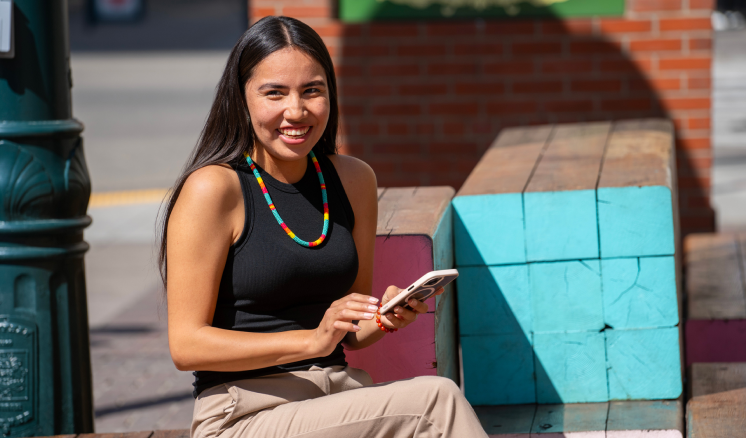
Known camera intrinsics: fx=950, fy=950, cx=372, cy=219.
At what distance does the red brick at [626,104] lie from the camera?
6000 mm

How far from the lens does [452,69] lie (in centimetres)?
622

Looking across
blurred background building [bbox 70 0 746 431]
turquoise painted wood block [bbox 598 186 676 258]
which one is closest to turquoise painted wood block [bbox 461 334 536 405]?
turquoise painted wood block [bbox 598 186 676 258]

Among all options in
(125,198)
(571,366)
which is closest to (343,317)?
(571,366)

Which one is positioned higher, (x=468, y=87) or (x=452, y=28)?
(x=452, y=28)

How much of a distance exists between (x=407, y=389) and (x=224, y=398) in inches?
17.8

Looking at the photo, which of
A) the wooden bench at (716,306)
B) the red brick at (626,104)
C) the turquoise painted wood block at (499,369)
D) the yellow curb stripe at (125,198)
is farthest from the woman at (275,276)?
the yellow curb stripe at (125,198)

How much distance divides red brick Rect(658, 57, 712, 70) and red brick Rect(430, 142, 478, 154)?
50.6 inches

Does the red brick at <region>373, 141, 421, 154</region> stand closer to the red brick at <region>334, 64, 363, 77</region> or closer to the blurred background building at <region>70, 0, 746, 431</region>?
the blurred background building at <region>70, 0, 746, 431</region>

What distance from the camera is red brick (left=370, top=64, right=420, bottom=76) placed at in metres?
6.26

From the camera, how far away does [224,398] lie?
7.57ft

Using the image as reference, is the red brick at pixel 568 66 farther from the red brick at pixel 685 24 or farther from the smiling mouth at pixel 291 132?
the smiling mouth at pixel 291 132

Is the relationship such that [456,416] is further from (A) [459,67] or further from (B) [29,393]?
(A) [459,67]

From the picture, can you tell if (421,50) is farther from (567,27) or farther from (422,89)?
(567,27)

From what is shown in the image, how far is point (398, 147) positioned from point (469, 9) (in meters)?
1.01
